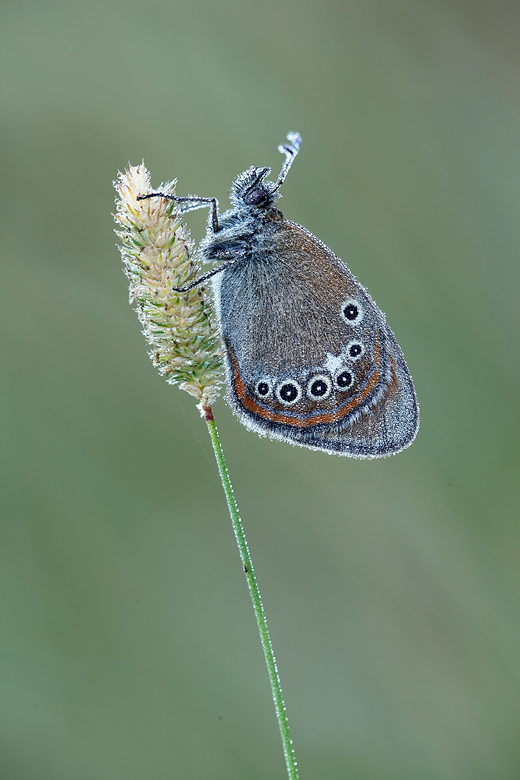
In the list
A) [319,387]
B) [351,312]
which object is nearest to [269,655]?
[319,387]

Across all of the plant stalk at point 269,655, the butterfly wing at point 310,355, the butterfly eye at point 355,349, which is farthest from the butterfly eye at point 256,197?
the plant stalk at point 269,655

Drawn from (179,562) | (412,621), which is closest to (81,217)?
(179,562)

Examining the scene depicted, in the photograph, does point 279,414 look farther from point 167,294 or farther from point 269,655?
point 269,655

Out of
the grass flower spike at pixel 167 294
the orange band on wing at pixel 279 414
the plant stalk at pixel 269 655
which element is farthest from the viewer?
the orange band on wing at pixel 279 414

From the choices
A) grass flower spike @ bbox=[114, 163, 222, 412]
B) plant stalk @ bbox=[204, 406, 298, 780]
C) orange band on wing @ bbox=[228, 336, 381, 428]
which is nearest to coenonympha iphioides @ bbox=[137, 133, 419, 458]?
orange band on wing @ bbox=[228, 336, 381, 428]

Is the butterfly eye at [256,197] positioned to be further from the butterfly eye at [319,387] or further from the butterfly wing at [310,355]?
the butterfly eye at [319,387]

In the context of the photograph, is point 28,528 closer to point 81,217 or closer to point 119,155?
point 81,217

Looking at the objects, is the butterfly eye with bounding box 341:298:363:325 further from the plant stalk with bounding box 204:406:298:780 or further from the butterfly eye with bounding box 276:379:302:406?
the plant stalk with bounding box 204:406:298:780
